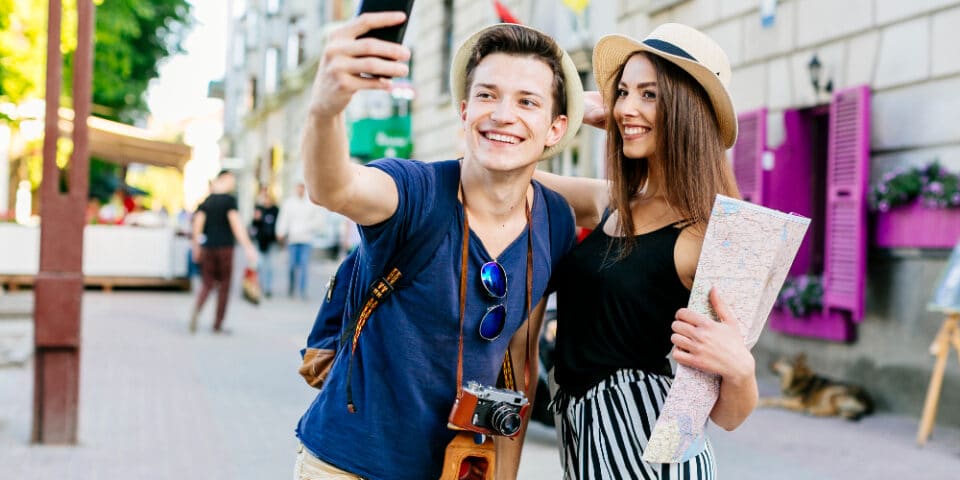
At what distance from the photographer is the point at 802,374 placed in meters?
8.35

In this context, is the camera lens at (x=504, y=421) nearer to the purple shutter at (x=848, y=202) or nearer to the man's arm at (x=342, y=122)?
the man's arm at (x=342, y=122)

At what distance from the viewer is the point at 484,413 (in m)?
2.33

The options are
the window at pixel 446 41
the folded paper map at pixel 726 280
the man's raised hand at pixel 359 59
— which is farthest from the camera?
the window at pixel 446 41

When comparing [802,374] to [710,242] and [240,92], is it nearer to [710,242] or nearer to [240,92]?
[710,242]

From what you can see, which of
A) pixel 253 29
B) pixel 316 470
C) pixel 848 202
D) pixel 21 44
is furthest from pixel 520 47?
pixel 253 29

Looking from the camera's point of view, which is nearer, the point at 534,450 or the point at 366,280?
the point at 366,280

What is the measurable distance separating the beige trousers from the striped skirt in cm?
56

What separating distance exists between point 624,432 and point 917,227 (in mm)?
6405

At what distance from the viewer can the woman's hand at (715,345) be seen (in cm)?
227

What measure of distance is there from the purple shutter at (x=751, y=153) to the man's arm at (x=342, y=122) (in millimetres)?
8260

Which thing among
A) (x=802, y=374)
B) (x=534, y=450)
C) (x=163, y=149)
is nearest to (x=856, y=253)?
(x=802, y=374)

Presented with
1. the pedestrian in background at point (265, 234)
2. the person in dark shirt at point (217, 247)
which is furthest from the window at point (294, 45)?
the person in dark shirt at point (217, 247)

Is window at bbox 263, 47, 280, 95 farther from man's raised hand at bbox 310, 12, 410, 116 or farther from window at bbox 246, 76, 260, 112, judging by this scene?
man's raised hand at bbox 310, 12, 410, 116

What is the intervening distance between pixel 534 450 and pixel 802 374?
3001 mm
